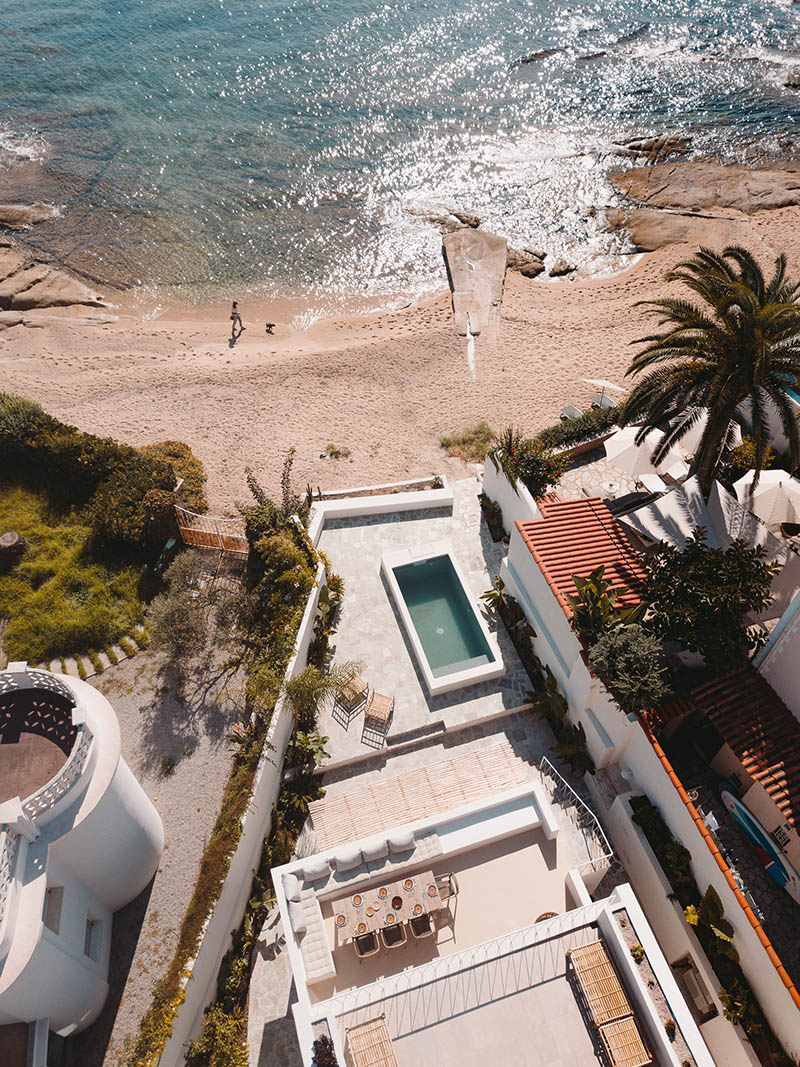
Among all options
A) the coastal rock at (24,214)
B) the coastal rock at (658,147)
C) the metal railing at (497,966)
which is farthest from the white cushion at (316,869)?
the coastal rock at (658,147)

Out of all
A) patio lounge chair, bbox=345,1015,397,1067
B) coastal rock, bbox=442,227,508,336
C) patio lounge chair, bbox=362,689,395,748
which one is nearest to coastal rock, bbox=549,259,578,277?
coastal rock, bbox=442,227,508,336

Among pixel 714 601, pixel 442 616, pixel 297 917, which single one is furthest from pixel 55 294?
pixel 714 601

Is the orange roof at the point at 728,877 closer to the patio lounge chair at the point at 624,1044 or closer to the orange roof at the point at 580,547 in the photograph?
the patio lounge chair at the point at 624,1044

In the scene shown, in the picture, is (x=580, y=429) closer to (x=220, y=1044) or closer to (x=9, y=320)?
(x=220, y=1044)

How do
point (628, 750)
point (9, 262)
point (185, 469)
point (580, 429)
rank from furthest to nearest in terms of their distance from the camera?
point (9, 262) → point (185, 469) → point (580, 429) → point (628, 750)

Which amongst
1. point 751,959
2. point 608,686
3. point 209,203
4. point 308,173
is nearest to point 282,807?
point 608,686

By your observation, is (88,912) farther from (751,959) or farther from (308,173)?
(308,173)
